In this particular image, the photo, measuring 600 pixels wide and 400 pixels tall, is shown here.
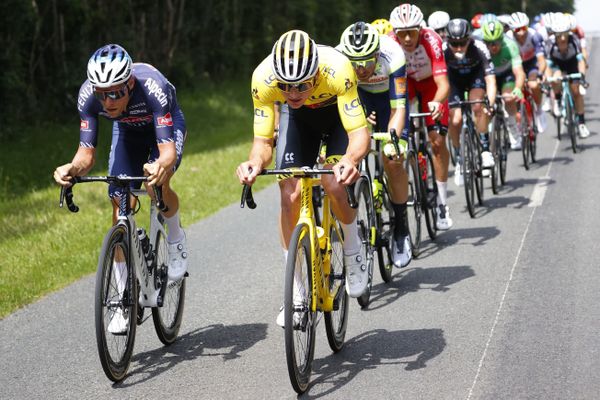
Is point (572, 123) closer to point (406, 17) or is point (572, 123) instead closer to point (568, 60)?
point (568, 60)

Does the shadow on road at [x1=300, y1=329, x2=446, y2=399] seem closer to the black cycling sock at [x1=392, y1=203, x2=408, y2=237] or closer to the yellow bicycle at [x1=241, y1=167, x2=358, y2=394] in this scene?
the yellow bicycle at [x1=241, y1=167, x2=358, y2=394]

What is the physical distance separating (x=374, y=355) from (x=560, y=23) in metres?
11.8

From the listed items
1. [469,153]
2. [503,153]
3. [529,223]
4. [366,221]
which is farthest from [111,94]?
[503,153]

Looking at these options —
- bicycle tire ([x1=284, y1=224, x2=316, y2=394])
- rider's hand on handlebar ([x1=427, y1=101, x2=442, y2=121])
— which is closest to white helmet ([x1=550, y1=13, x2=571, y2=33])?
rider's hand on handlebar ([x1=427, y1=101, x2=442, y2=121])

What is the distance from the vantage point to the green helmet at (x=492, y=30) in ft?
43.7

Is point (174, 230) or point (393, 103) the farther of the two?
point (393, 103)

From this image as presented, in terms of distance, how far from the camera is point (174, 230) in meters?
7.12

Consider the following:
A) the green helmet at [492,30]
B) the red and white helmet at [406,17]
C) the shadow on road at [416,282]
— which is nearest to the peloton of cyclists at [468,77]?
the green helmet at [492,30]

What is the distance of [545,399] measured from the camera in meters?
5.65

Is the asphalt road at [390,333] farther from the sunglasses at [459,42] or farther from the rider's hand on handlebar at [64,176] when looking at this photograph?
the sunglasses at [459,42]

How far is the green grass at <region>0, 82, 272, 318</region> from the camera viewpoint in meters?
9.63

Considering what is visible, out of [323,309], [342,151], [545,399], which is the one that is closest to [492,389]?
[545,399]

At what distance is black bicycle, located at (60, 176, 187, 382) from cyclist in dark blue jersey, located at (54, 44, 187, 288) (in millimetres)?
99

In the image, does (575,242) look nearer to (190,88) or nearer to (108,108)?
(108,108)
